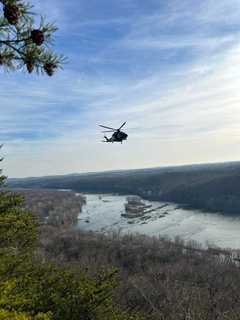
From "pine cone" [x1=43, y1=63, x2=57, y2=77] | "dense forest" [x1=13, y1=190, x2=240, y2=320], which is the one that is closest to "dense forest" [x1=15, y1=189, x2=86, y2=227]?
"dense forest" [x1=13, y1=190, x2=240, y2=320]

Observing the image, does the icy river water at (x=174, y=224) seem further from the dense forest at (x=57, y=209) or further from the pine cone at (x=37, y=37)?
the pine cone at (x=37, y=37)

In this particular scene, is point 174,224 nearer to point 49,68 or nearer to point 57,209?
point 57,209

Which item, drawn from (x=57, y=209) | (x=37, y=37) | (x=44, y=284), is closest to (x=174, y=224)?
(x=57, y=209)

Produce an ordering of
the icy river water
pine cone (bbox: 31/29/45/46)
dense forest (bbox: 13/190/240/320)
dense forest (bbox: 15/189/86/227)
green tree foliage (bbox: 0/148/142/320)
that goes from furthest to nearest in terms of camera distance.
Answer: dense forest (bbox: 15/189/86/227) < the icy river water < dense forest (bbox: 13/190/240/320) < green tree foliage (bbox: 0/148/142/320) < pine cone (bbox: 31/29/45/46)

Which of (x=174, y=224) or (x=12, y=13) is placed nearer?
(x=12, y=13)

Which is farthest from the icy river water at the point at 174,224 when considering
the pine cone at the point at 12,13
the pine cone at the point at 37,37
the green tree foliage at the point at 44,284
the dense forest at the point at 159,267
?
the pine cone at the point at 12,13

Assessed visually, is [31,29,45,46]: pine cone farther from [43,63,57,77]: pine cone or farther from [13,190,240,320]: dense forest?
[13,190,240,320]: dense forest
